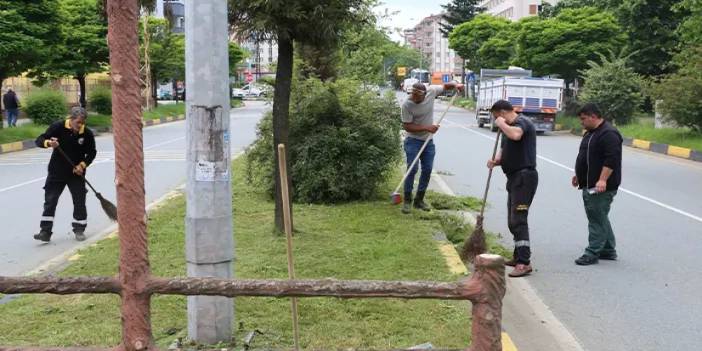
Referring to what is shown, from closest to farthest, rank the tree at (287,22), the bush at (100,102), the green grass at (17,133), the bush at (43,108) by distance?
the tree at (287,22) < the green grass at (17,133) < the bush at (43,108) < the bush at (100,102)

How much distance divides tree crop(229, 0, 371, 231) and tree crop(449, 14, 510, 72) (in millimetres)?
43723

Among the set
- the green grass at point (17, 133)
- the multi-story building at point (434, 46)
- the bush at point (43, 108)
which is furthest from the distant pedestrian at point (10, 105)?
the multi-story building at point (434, 46)

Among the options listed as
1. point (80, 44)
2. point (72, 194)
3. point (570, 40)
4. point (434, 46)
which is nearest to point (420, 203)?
point (72, 194)

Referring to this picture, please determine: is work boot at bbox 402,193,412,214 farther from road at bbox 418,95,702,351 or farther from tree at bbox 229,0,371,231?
tree at bbox 229,0,371,231

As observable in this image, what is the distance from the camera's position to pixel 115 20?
2855 millimetres

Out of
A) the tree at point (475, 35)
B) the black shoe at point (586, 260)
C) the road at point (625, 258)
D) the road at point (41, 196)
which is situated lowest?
the road at point (41, 196)

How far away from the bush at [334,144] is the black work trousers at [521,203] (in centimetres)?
305

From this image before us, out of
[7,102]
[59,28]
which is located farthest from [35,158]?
[7,102]

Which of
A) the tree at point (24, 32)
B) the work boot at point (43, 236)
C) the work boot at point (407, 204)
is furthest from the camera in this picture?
the tree at point (24, 32)

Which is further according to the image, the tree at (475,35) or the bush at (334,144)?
the tree at (475,35)

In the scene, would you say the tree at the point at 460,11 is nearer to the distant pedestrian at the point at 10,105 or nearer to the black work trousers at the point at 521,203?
the distant pedestrian at the point at 10,105

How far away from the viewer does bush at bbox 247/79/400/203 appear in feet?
30.6

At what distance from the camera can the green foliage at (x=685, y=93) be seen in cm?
1898

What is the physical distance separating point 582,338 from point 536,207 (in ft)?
18.3
